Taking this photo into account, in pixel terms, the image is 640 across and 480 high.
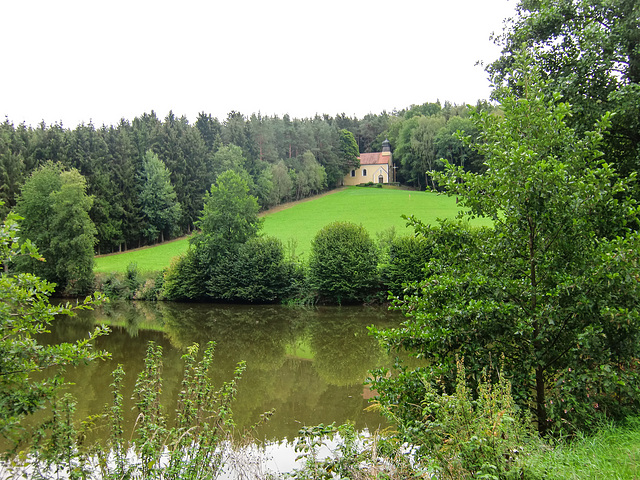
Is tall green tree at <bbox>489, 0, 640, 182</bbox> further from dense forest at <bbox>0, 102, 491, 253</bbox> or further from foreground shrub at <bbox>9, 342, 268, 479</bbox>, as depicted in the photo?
dense forest at <bbox>0, 102, 491, 253</bbox>

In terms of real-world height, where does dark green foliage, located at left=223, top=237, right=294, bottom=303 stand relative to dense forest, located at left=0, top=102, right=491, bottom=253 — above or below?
below

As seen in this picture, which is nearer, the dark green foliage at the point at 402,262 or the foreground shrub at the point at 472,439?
the foreground shrub at the point at 472,439

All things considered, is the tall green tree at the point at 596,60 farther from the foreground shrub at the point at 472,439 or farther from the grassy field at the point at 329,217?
the grassy field at the point at 329,217

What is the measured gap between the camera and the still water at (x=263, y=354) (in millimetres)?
11789

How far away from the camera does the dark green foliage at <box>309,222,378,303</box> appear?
→ 30328 millimetres

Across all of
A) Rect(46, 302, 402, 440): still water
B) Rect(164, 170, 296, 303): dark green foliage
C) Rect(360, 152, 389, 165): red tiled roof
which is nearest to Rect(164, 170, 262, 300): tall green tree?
Rect(164, 170, 296, 303): dark green foliage

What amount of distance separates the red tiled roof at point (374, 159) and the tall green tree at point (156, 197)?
41303mm

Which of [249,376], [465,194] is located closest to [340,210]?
[249,376]

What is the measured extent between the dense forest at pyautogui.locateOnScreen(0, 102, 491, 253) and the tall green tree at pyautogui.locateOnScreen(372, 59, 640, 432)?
37.4 meters

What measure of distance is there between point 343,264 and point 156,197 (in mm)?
30491

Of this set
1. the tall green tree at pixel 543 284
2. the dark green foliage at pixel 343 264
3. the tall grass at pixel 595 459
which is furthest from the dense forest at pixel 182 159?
the tall grass at pixel 595 459

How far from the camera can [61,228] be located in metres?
36.8

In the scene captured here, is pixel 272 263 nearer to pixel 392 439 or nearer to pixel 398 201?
pixel 392 439

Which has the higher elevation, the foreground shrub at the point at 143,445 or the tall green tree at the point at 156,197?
the tall green tree at the point at 156,197
